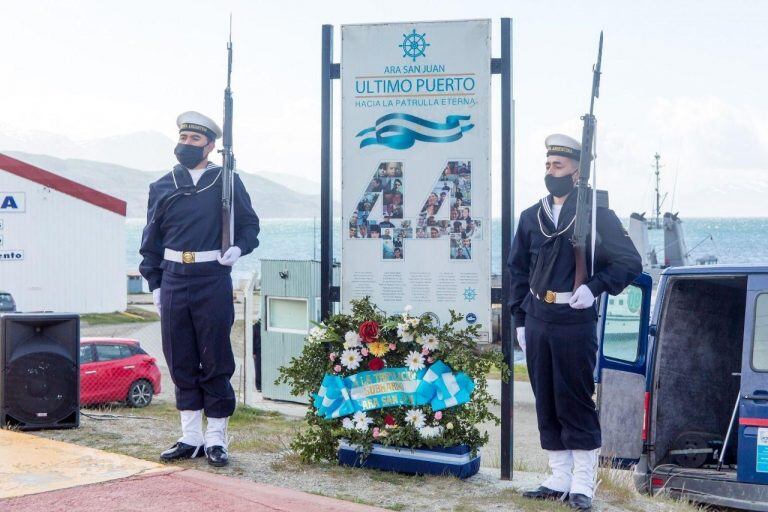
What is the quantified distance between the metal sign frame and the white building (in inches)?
1267

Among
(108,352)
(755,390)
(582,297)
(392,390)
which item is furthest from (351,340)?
(108,352)

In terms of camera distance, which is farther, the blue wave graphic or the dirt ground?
the blue wave graphic

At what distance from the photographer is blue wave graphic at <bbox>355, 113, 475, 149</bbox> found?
6.03 metres

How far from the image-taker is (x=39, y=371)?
6781mm

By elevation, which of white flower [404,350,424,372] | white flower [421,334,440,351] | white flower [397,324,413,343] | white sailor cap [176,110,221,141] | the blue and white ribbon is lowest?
the blue and white ribbon

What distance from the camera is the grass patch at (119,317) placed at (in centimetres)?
3692

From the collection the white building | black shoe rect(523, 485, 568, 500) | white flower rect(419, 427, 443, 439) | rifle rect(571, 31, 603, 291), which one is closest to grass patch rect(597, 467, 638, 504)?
black shoe rect(523, 485, 568, 500)

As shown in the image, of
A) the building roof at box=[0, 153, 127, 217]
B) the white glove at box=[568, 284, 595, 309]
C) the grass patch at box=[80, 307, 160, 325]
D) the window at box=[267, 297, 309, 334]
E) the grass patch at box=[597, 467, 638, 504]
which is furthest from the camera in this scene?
the grass patch at box=[80, 307, 160, 325]

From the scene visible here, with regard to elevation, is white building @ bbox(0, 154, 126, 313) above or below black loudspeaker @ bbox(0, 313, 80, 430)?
above

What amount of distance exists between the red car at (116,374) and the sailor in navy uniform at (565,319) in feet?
42.6

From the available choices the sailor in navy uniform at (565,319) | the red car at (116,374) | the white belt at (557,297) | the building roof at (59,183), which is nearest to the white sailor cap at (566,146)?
the sailor in navy uniform at (565,319)

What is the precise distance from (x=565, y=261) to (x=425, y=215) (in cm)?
117

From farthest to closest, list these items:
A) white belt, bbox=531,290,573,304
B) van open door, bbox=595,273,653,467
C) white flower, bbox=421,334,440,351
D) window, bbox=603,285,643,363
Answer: window, bbox=603,285,643,363, van open door, bbox=595,273,653,467, white flower, bbox=421,334,440,351, white belt, bbox=531,290,573,304

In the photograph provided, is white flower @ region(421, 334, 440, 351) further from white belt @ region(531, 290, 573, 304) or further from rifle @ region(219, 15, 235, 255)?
rifle @ region(219, 15, 235, 255)
